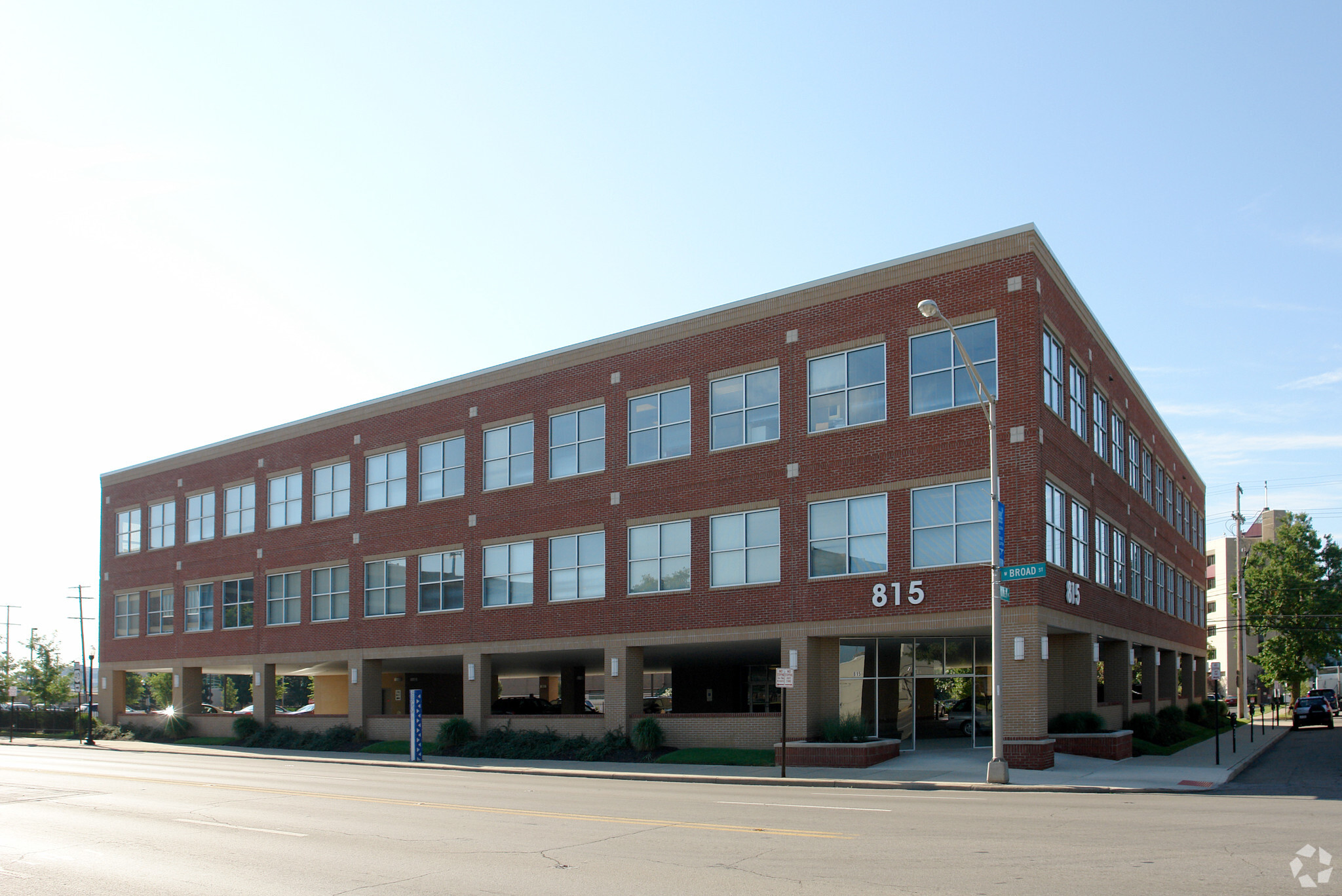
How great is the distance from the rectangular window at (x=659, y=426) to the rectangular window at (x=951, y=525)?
8.26 metres

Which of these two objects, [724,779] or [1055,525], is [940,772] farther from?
[1055,525]

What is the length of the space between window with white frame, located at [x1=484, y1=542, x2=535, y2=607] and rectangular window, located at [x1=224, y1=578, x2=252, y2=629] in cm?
1566

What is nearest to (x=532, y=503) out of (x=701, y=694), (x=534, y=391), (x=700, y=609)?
(x=534, y=391)

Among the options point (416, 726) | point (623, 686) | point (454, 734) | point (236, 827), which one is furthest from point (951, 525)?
point (454, 734)

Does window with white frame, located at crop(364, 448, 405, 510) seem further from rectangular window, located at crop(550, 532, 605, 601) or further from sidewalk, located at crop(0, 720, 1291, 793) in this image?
sidewalk, located at crop(0, 720, 1291, 793)

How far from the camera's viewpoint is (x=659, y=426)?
35656mm

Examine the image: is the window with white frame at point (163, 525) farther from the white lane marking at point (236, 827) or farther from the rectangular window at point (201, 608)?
the white lane marking at point (236, 827)

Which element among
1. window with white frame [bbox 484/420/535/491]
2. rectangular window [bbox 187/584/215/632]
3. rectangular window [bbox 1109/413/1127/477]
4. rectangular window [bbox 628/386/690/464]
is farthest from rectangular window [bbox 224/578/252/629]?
rectangular window [bbox 1109/413/1127/477]

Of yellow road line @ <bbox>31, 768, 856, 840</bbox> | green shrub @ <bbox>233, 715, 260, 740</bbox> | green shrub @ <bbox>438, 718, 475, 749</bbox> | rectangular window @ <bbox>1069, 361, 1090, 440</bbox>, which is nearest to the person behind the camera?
yellow road line @ <bbox>31, 768, 856, 840</bbox>

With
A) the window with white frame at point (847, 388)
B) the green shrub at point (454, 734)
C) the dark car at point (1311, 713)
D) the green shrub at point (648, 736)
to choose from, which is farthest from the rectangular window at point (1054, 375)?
the dark car at point (1311, 713)

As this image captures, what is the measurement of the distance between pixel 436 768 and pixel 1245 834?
24.5 meters

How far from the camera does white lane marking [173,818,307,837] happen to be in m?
16.5

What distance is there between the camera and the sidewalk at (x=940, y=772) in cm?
2344

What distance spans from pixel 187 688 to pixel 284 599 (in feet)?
30.7
